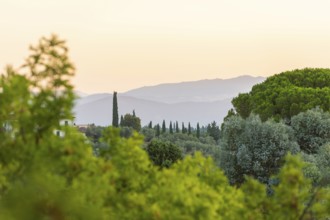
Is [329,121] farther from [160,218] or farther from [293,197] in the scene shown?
[160,218]

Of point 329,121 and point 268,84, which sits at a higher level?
point 268,84

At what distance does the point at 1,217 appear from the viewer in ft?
19.1

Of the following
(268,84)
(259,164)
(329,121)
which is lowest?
(259,164)

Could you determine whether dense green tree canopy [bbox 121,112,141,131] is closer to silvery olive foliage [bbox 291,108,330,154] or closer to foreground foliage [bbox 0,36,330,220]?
silvery olive foliage [bbox 291,108,330,154]

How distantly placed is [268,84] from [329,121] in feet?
58.4

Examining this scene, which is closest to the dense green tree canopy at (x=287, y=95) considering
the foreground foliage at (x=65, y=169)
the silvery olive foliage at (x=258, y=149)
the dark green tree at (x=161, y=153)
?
the dark green tree at (x=161, y=153)

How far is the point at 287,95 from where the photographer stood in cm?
4675

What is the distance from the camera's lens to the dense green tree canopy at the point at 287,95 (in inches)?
1781

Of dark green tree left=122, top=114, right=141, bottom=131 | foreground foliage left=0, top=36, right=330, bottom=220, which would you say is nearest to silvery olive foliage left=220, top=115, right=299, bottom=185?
foreground foliage left=0, top=36, right=330, bottom=220

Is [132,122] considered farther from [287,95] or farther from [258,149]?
[258,149]

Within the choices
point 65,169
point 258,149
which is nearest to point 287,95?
point 258,149

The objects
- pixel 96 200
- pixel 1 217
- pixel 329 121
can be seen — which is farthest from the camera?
pixel 329 121

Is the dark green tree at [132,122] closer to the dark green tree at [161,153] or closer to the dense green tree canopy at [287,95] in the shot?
the dense green tree canopy at [287,95]

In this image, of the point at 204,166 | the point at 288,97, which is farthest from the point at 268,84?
the point at 204,166
